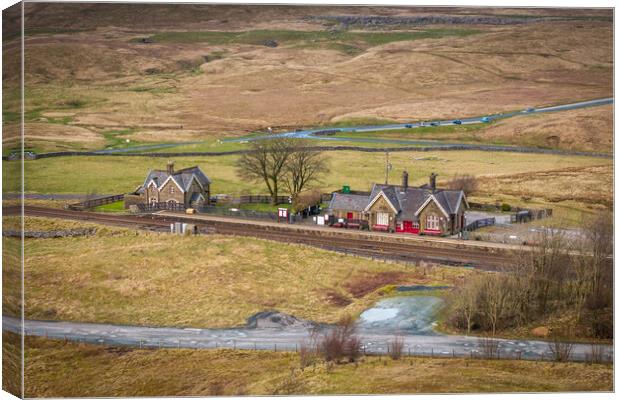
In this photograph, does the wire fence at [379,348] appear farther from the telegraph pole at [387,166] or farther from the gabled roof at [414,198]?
the telegraph pole at [387,166]

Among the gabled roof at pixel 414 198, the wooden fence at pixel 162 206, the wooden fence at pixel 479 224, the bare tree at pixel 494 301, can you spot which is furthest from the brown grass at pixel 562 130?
the bare tree at pixel 494 301

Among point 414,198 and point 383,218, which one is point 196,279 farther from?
point 414,198

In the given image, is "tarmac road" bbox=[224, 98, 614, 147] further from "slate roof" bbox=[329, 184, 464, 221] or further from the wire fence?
the wire fence

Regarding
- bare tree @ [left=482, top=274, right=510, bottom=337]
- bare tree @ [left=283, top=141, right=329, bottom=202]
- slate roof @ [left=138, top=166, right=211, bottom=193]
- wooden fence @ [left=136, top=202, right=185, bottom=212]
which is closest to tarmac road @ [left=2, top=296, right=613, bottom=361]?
bare tree @ [left=482, top=274, right=510, bottom=337]

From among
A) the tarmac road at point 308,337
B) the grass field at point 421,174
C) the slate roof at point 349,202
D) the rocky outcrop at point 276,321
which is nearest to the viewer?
the tarmac road at point 308,337

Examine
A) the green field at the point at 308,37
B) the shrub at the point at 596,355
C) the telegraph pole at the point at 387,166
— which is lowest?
the shrub at the point at 596,355

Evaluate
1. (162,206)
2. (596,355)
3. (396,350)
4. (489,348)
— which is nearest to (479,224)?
(162,206)
